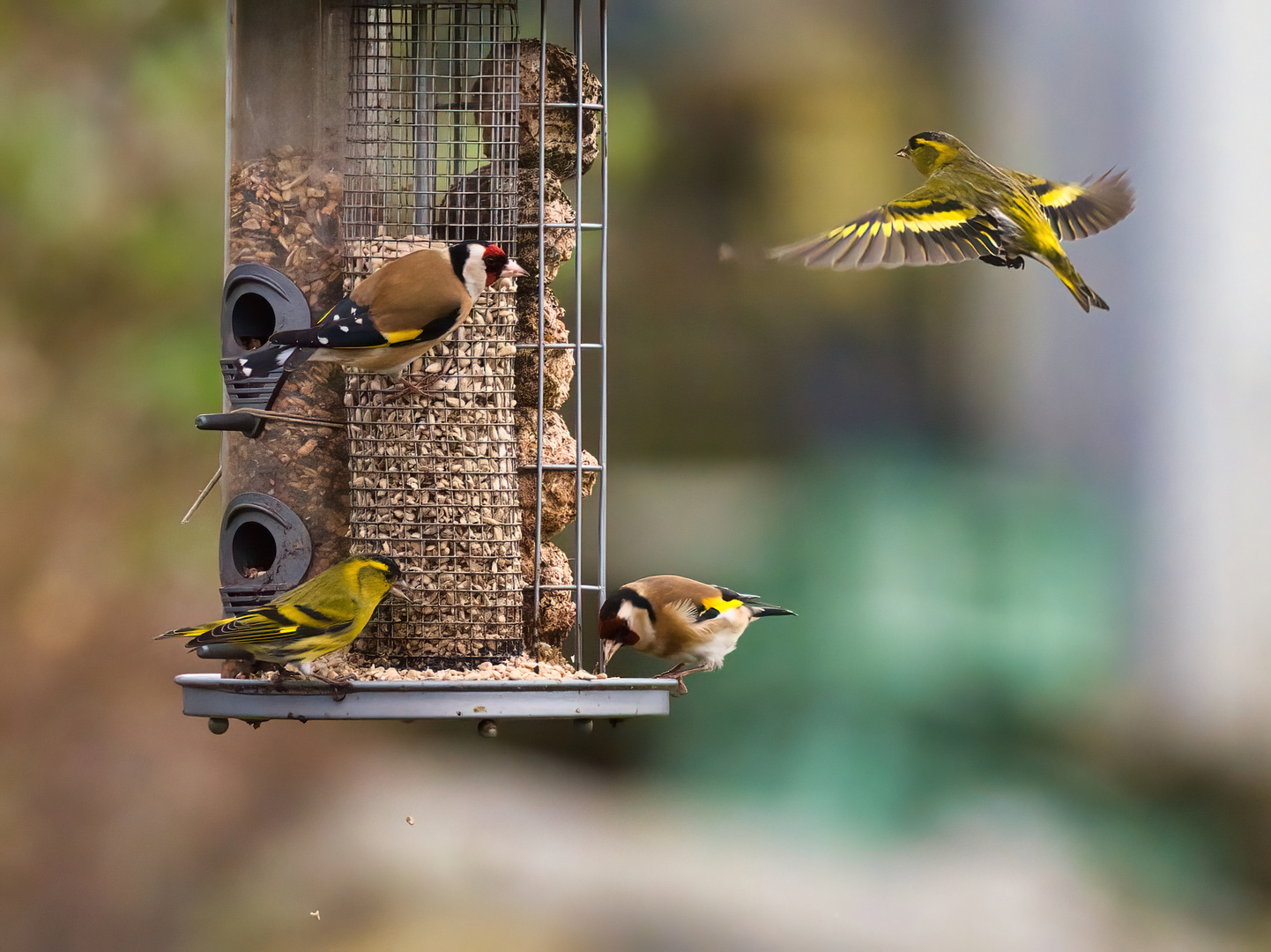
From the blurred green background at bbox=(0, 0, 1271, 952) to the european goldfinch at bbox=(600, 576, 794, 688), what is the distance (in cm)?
238

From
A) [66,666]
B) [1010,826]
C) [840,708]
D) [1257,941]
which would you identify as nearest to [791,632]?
[840,708]

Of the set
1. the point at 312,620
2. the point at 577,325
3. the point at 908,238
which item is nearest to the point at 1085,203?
the point at 908,238

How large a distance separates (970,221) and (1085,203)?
0.69 m

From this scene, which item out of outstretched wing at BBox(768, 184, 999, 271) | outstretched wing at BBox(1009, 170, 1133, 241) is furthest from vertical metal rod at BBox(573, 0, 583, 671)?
outstretched wing at BBox(1009, 170, 1133, 241)

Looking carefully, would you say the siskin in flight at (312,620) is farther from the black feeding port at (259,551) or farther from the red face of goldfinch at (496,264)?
the red face of goldfinch at (496,264)

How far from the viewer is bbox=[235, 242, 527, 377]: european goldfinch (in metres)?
4.66

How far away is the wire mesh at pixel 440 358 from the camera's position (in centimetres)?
499

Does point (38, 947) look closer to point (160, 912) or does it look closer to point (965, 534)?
point (160, 912)

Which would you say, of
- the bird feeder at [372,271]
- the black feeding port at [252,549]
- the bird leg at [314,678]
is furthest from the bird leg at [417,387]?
the bird leg at [314,678]

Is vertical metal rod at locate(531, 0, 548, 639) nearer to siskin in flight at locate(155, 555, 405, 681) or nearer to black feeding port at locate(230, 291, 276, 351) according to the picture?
siskin in flight at locate(155, 555, 405, 681)

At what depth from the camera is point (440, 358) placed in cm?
501

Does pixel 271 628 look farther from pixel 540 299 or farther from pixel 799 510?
pixel 799 510

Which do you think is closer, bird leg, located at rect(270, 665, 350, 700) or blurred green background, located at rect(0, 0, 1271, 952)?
bird leg, located at rect(270, 665, 350, 700)

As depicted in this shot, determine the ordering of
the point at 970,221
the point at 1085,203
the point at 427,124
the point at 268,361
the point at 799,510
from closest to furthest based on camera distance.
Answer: the point at 268,361, the point at 427,124, the point at 970,221, the point at 1085,203, the point at 799,510
